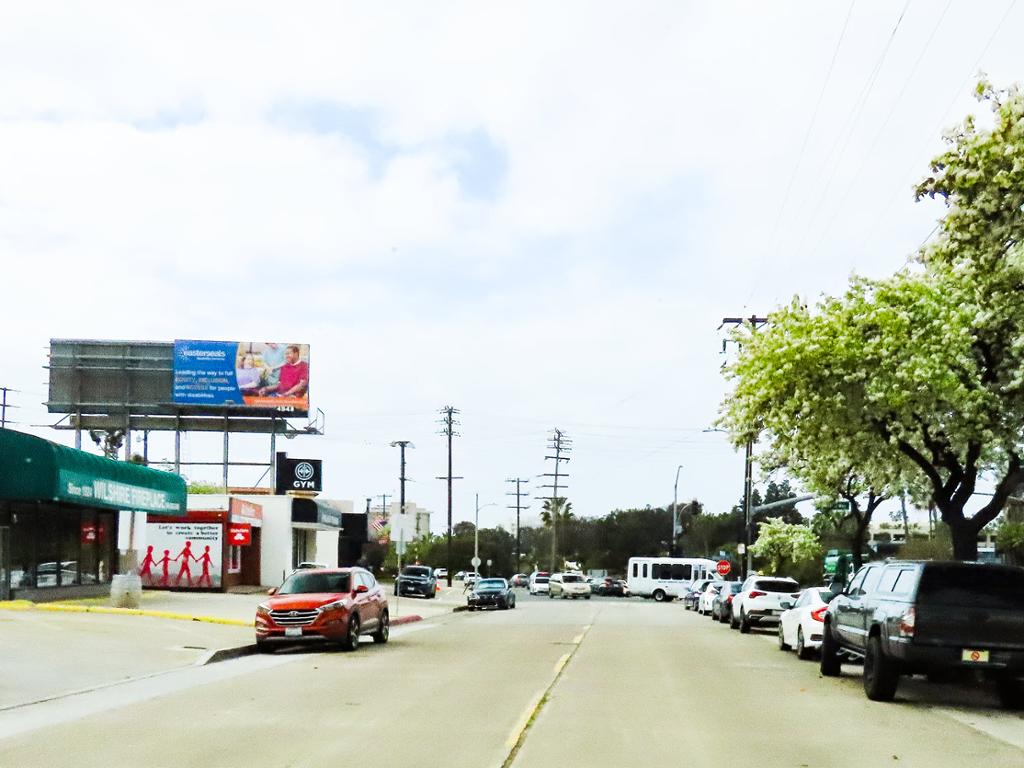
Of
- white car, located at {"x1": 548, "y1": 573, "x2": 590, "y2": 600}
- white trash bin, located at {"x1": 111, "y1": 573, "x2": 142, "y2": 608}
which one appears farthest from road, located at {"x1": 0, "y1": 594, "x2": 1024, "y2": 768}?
white car, located at {"x1": 548, "y1": 573, "x2": 590, "y2": 600}

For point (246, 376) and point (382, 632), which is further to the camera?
→ point (246, 376)

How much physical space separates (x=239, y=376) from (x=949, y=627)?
49404 millimetres

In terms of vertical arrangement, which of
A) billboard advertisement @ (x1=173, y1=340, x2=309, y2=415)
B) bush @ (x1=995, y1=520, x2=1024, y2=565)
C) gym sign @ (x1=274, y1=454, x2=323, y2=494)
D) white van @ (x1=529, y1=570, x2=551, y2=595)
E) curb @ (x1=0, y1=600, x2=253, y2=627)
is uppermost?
billboard advertisement @ (x1=173, y1=340, x2=309, y2=415)

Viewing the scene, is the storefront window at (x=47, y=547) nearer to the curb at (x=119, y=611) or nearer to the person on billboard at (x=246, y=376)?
the curb at (x=119, y=611)

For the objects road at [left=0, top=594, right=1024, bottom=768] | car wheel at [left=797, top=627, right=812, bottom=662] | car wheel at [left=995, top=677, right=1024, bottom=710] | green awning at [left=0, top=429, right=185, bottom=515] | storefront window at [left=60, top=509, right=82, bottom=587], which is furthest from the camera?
storefront window at [left=60, top=509, right=82, bottom=587]

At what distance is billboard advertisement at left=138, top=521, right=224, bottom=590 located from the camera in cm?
5059

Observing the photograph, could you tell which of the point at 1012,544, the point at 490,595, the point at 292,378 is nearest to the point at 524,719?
the point at 490,595

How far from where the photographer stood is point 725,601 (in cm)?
4097

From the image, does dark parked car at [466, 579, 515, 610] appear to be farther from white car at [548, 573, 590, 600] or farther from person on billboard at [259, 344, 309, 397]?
white car at [548, 573, 590, 600]

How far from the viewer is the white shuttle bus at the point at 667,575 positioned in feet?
252

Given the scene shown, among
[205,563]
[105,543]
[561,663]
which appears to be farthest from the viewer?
[205,563]

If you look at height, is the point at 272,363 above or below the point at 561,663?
above

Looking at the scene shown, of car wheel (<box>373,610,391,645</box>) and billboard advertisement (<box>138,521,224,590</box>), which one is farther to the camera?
billboard advertisement (<box>138,521,224,590</box>)

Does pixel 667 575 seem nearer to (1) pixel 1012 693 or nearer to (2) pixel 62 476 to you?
(2) pixel 62 476
